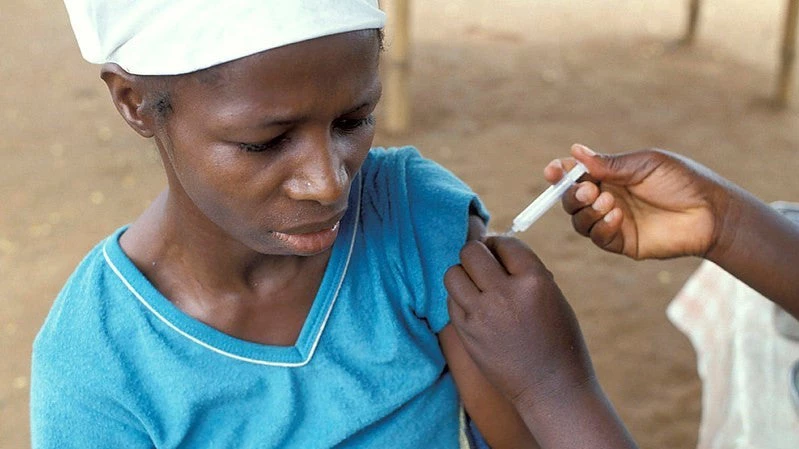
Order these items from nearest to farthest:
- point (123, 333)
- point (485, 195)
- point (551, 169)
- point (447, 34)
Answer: point (123, 333) < point (551, 169) < point (485, 195) < point (447, 34)

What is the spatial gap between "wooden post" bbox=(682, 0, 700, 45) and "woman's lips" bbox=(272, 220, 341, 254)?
5.30m

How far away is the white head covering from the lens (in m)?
1.04

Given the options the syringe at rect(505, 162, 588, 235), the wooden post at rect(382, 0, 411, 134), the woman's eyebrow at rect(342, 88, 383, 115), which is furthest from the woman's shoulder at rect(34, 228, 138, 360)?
the wooden post at rect(382, 0, 411, 134)

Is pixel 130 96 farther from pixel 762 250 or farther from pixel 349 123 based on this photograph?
pixel 762 250

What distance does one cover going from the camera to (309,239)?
1234mm

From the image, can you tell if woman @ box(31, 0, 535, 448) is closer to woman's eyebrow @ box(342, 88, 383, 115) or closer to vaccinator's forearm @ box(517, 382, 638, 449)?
woman's eyebrow @ box(342, 88, 383, 115)

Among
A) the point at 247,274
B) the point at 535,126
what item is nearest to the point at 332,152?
the point at 247,274

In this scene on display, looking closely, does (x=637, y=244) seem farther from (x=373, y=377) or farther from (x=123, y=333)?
(x=123, y=333)

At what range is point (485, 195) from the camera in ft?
13.8

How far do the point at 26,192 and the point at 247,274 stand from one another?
3.22 metres

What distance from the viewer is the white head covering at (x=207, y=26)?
104 cm

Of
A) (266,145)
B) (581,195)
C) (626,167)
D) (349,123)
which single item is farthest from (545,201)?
(266,145)

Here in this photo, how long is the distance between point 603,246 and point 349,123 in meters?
0.66

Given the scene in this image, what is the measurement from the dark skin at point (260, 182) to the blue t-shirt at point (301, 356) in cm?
5
